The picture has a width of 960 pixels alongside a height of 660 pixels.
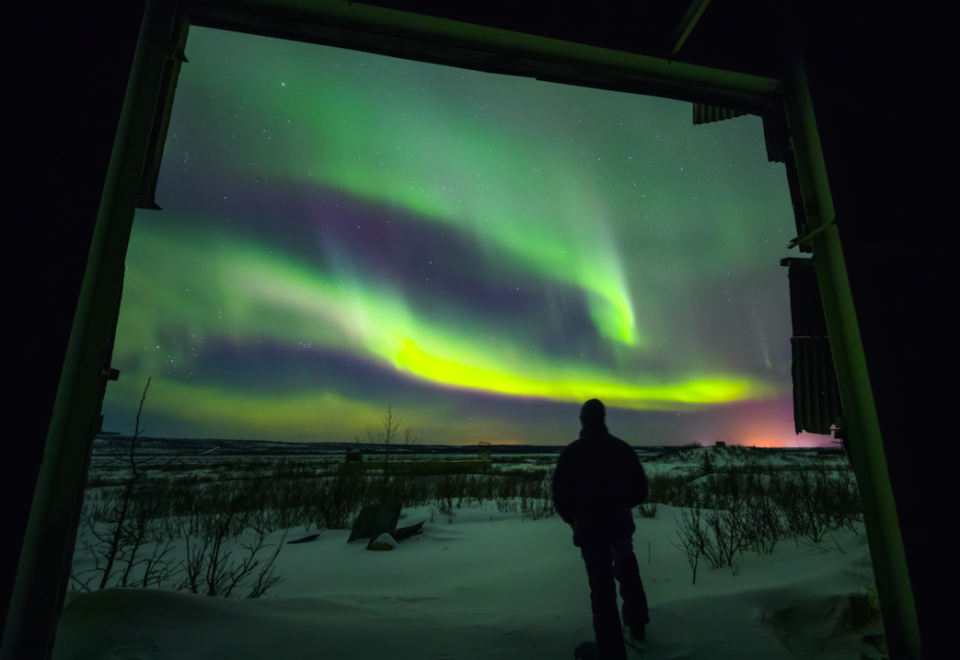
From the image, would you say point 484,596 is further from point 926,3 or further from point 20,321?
point 926,3

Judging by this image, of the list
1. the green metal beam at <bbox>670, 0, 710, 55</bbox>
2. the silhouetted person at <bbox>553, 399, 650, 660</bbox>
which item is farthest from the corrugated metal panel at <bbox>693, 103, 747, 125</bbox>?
the silhouetted person at <bbox>553, 399, 650, 660</bbox>

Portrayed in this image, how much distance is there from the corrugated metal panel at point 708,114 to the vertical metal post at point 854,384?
3.92 feet

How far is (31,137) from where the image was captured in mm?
1861

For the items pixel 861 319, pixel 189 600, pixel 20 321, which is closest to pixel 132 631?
pixel 189 600

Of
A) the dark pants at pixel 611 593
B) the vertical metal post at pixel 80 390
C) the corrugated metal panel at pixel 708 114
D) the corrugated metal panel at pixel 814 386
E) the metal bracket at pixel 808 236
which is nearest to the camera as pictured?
the vertical metal post at pixel 80 390

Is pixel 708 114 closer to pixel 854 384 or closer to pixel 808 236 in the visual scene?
pixel 808 236

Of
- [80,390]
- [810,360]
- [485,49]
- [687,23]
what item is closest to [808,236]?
[687,23]

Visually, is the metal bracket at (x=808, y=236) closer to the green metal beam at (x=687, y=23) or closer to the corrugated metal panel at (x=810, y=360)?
the green metal beam at (x=687, y=23)

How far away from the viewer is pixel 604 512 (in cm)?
312

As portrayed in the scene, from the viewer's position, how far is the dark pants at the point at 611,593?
285 centimetres

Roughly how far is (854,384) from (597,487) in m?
1.73

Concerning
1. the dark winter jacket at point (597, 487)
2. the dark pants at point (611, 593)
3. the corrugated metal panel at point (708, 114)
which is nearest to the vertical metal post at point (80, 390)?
the dark winter jacket at point (597, 487)

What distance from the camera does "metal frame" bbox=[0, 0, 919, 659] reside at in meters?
1.72

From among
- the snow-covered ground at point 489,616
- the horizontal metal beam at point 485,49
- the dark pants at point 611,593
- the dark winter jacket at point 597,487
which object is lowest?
the snow-covered ground at point 489,616
